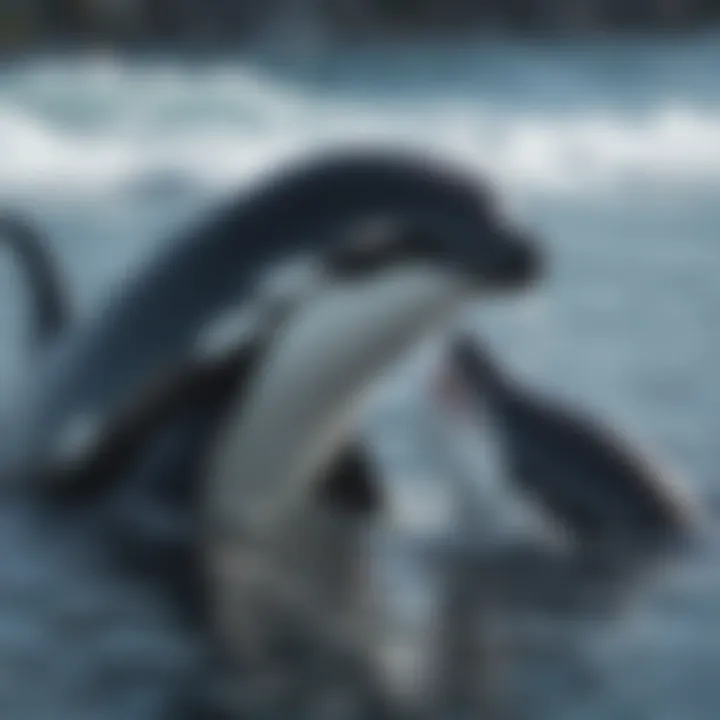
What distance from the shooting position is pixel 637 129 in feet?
29.6

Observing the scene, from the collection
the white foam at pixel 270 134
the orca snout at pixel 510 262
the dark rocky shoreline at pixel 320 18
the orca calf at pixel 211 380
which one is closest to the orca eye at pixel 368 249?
the orca calf at pixel 211 380

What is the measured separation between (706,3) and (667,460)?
752 cm

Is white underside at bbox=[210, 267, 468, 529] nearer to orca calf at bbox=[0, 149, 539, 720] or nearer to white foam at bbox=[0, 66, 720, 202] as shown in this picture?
orca calf at bbox=[0, 149, 539, 720]

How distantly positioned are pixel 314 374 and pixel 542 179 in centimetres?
443

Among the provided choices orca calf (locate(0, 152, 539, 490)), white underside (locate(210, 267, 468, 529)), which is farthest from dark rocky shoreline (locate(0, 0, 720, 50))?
white underside (locate(210, 267, 468, 529))

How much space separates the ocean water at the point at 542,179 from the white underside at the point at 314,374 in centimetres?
44

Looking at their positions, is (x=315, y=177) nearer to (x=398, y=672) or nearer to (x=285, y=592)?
(x=285, y=592)

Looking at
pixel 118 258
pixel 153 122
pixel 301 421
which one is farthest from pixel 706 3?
pixel 301 421

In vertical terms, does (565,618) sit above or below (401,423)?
below

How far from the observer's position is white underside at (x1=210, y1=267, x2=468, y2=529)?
3.31 m

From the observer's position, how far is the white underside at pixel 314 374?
10.8 ft

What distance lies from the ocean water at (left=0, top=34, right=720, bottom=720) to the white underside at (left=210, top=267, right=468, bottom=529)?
17.4 inches

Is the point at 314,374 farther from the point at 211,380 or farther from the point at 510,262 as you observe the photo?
the point at 510,262

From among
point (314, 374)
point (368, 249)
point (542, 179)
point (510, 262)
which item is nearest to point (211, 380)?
point (314, 374)
